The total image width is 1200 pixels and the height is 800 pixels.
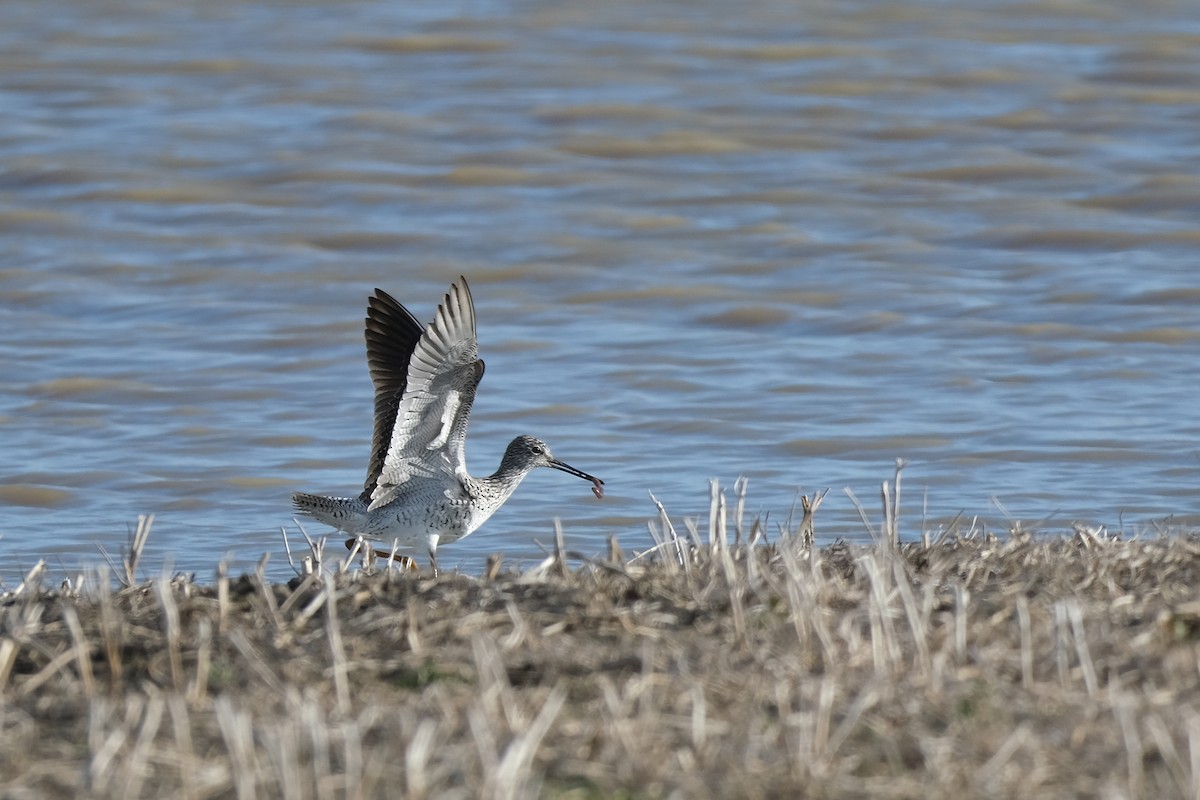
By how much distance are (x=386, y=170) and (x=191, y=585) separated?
36.0 ft

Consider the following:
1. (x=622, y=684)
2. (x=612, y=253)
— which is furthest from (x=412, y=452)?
(x=612, y=253)

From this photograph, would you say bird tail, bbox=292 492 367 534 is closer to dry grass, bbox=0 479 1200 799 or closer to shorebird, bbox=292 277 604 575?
shorebird, bbox=292 277 604 575

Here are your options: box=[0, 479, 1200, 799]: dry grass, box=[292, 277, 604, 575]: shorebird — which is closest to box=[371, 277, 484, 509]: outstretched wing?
box=[292, 277, 604, 575]: shorebird

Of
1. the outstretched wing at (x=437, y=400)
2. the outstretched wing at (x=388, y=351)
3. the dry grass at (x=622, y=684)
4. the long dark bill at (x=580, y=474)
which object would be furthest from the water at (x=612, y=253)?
the dry grass at (x=622, y=684)

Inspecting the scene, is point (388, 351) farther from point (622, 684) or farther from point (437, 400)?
point (622, 684)

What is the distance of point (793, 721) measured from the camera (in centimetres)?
329

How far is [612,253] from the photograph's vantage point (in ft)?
44.3

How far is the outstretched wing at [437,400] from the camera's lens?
7.00m

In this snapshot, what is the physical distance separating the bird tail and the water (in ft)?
0.85

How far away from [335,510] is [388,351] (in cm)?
71

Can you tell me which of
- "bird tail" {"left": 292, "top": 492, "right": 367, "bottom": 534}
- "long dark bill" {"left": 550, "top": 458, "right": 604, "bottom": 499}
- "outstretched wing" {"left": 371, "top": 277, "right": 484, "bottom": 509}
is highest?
"outstretched wing" {"left": 371, "top": 277, "right": 484, "bottom": 509}

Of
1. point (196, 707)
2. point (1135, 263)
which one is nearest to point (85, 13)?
point (1135, 263)

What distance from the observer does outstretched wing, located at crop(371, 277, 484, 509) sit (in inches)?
276

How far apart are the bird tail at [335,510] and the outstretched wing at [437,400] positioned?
7 centimetres
